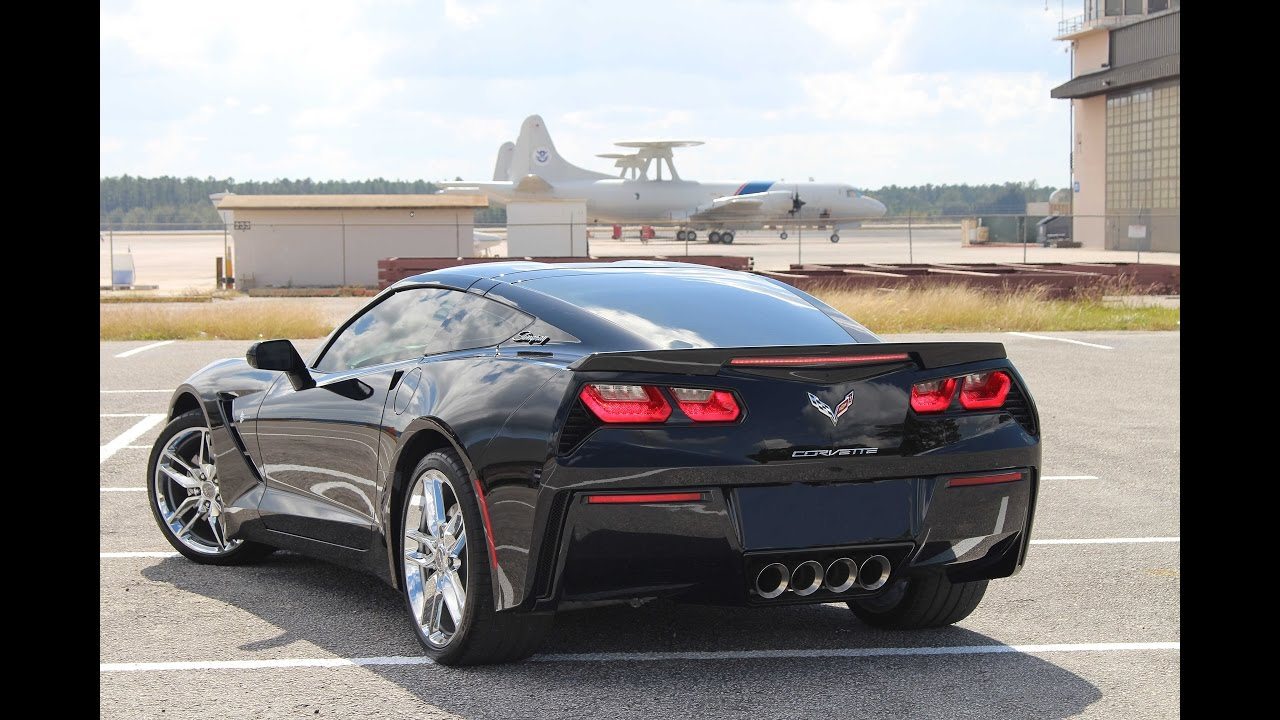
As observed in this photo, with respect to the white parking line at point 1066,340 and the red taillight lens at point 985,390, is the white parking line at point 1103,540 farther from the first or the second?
the white parking line at point 1066,340

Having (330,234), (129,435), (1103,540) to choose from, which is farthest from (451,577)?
(330,234)

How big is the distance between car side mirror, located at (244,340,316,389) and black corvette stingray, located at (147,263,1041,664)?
363 millimetres

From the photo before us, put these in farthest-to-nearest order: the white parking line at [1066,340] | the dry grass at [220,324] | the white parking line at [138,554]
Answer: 1. the dry grass at [220,324]
2. the white parking line at [1066,340]
3. the white parking line at [138,554]

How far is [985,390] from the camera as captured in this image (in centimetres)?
535

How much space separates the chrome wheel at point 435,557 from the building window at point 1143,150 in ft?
189

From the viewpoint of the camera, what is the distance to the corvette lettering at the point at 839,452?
16.2 ft

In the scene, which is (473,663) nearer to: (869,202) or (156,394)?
(156,394)

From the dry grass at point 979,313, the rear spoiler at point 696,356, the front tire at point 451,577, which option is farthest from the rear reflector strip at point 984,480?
the dry grass at point 979,313

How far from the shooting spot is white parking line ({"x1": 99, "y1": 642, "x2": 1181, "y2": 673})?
5430 millimetres

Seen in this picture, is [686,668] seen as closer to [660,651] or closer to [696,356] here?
[660,651]

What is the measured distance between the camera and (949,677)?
17.2 ft

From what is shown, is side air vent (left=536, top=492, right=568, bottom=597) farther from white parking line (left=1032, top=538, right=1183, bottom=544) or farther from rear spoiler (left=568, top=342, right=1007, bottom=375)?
white parking line (left=1032, top=538, right=1183, bottom=544)
